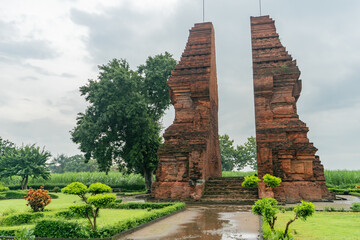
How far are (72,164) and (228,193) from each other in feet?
164

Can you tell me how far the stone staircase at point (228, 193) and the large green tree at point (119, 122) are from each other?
6.74 metres

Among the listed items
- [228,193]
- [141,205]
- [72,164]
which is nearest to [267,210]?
[141,205]

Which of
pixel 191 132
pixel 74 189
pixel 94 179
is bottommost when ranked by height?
pixel 74 189

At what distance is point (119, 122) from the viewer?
20.0 meters

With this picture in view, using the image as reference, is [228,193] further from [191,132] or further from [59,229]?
[59,229]

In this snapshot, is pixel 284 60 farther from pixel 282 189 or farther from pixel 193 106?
pixel 282 189

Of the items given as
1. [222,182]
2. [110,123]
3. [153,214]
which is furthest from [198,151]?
[110,123]

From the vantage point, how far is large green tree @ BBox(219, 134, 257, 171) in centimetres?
3978

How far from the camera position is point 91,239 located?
5785 millimetres

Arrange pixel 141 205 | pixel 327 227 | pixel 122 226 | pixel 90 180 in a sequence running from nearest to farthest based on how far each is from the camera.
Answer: pixel 122 226
pixel 327 227
pixel 141 205
pixel 90 180

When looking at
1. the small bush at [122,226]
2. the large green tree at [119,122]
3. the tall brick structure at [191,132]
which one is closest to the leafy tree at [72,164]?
the large green tree at [119,122]

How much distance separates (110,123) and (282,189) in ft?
39.2

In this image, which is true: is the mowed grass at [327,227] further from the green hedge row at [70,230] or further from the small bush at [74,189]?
the small bush at [74,189]

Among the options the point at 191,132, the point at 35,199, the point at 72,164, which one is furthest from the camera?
the point at 72,164
